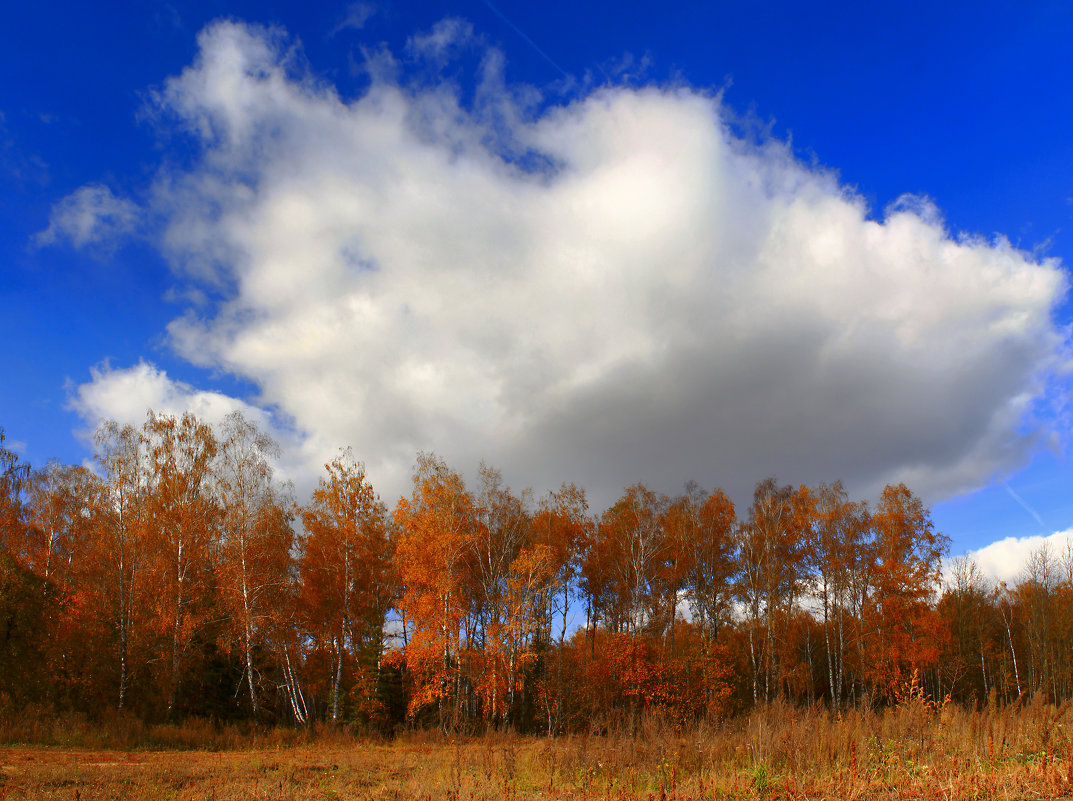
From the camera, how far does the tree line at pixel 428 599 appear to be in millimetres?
28891

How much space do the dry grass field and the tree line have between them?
9.98 meters

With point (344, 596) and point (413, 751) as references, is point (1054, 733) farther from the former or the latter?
point (344, 596)

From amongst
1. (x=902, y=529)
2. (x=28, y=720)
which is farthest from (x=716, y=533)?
(x=28, y=720)

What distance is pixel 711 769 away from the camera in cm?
1194

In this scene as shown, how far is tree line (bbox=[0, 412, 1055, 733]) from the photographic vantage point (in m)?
28.9

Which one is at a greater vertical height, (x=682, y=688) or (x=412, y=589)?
(x=412, y=589)

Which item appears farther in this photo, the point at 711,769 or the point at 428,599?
the point at 428,599

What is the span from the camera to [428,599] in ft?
100.0

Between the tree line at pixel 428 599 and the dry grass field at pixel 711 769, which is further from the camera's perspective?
the tree line at pixel 428 599

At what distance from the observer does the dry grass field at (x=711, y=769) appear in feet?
31.9

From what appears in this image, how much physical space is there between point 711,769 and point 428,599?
20.4 m

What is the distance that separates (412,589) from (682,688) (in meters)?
14.2

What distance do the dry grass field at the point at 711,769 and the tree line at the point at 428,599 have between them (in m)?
9.98

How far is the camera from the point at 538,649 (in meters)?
34.5
